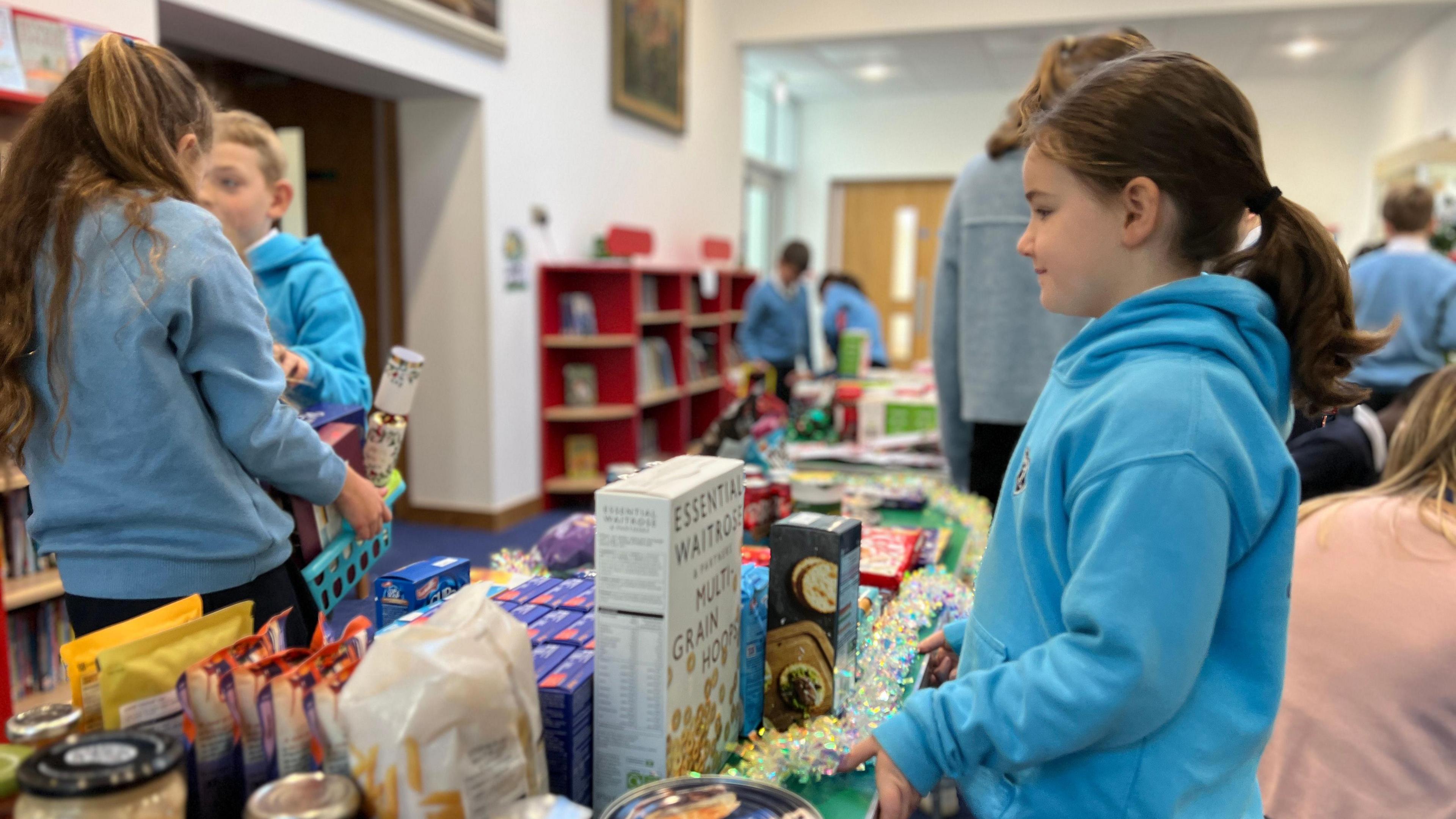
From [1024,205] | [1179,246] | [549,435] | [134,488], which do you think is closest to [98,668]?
[134,488]

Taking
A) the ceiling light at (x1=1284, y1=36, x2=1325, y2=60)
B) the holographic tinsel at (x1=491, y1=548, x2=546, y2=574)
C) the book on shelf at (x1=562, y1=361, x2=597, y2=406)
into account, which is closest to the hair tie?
the holographic tinsel at (x1=491, y1=548, x2=546, y2=574)

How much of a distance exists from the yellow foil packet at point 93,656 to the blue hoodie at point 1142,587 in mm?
701

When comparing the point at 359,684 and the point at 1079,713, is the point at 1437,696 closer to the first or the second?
the point at 1079,713

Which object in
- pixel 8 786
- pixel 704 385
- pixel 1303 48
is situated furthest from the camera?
pixel 1303 48

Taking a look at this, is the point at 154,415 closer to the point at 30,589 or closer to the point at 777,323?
the point at 30,589

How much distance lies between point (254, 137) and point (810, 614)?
4.72ft

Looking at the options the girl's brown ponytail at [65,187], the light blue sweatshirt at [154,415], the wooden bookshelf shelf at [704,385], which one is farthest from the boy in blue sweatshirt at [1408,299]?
the wooden bookshelf shelf at [704,385]

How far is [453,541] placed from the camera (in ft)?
15.7

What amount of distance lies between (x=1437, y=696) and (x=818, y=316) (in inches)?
393

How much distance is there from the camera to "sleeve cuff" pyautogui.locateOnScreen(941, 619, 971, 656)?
3.87 feet

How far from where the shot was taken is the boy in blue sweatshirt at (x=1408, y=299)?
3549 millimetres

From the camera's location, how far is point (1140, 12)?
634 cm

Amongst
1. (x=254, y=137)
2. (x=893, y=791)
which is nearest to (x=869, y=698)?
(x=893, y=791)

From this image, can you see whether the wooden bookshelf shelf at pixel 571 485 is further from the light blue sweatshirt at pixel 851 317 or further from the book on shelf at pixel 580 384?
the light blue sweatshirt at pixel 851 317
